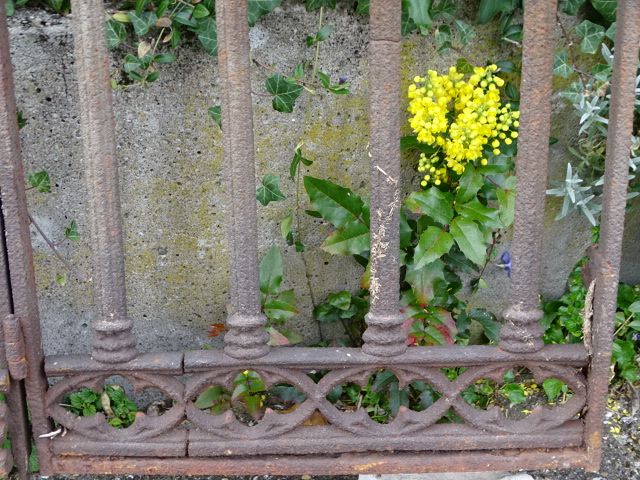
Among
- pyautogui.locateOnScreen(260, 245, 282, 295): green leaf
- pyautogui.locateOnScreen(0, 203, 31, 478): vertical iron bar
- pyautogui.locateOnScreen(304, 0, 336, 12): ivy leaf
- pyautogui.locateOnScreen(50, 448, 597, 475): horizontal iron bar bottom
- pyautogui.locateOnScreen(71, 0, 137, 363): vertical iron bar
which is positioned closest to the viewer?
pyautogui.locateOnScreen(71, 0, 137, 363): vertical iron bar

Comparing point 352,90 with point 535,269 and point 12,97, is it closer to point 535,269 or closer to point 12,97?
point 535,269

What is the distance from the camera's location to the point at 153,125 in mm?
2027

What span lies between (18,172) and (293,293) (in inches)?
30.5

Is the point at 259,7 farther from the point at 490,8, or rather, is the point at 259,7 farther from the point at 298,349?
the point at 298,349

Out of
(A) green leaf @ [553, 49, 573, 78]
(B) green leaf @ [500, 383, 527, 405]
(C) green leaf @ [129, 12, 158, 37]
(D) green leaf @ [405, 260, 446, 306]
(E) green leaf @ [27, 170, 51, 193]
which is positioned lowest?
(B) green leaf @ [500, 383, 527, 405]

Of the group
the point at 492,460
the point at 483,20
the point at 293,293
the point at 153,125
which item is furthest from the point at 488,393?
the point at 153,125

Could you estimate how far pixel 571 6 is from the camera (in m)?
2.01

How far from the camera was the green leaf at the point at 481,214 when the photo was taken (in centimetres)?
198

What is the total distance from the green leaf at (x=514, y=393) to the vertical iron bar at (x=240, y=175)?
0.77 metres

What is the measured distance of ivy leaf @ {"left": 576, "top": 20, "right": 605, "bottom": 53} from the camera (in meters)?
2.00

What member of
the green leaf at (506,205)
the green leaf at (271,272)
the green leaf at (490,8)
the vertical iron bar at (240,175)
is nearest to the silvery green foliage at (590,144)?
the green leaf at (506,205)

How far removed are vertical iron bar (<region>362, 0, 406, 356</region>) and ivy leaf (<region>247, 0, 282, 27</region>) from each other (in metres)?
0.37

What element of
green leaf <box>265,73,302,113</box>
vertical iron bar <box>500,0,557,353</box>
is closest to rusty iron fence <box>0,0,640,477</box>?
vertical iron bar <box>500,0,557,353</box>

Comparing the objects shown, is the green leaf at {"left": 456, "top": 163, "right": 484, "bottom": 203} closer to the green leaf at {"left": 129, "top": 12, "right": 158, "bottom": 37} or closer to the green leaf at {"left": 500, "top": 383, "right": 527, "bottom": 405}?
the green leaf at {"left": 500, "top": 383, "right": 527, "bottom": 405}
